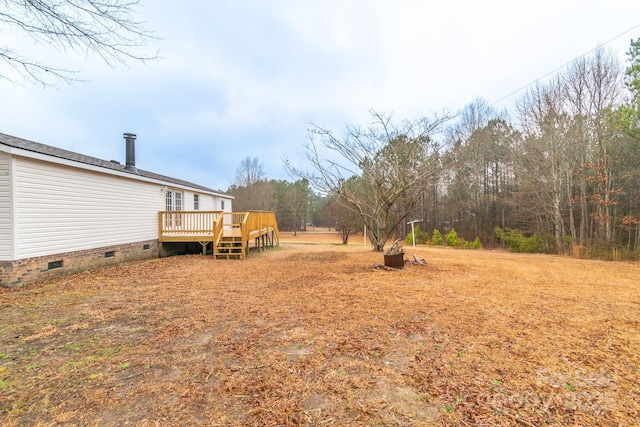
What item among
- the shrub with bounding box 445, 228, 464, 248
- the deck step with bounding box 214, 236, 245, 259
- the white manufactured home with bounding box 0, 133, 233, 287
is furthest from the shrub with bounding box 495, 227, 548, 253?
the white manufactured home with bounding box 0, 133, 233, 287

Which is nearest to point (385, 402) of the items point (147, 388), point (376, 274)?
point (147, 388)

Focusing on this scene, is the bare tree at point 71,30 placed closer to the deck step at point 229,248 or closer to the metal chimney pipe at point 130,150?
the deck step at point 229,248

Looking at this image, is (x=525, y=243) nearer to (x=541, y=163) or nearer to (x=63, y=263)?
(x=541, y=163)

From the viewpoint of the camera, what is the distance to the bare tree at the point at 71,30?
3590 millimetres

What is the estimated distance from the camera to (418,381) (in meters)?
2.28

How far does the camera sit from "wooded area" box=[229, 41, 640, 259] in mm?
11391

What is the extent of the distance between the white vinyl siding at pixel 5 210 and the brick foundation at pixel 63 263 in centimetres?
26

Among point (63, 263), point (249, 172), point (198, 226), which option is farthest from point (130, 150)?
point (249, 172)

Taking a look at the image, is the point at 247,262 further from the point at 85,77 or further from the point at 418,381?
the point at 418,381

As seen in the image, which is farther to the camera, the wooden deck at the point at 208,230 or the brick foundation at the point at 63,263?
the wooden deck at the point at 208,230

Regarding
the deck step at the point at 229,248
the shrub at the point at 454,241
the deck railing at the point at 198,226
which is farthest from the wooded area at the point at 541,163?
the deck step at the point at 229,248

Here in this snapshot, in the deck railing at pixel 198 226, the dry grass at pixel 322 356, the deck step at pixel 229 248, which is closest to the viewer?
the dry grass at pixel 322 356

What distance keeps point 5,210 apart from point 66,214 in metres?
1.25

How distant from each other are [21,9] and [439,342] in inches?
255
